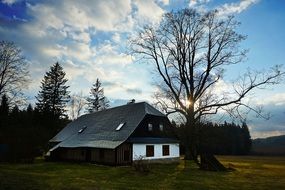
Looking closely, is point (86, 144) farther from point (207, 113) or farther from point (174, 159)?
point (207, 113)

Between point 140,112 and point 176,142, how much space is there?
Answer: 5.80 meters

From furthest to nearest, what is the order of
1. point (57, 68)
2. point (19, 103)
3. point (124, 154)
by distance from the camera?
point (57, 68), point (19, 103), point (124, 154)

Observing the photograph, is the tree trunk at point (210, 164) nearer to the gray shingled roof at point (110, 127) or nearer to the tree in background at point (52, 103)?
the gray shingled roof at point (110, 127)

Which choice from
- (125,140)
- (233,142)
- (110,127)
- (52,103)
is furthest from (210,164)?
(233,142)

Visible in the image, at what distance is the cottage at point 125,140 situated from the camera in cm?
3108

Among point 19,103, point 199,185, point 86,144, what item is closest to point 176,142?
point 86,144

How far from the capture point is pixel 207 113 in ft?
123

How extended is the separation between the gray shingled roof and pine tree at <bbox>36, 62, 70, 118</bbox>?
17837 millimetres

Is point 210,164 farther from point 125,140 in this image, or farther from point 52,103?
point 52,103

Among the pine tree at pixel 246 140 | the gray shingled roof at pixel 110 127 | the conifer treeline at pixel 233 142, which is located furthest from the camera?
the pine tree at pixel 246 140

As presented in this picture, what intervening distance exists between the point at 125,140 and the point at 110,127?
5599 millimetres

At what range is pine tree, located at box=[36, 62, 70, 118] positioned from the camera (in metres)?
61.0

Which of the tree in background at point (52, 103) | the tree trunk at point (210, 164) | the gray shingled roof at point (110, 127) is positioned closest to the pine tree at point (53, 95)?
the tree in background at point (52, 103)

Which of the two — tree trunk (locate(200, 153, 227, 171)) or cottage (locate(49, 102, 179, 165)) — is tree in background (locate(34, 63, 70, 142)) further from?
tree trunk (locate(200, 153, 227, 171))
